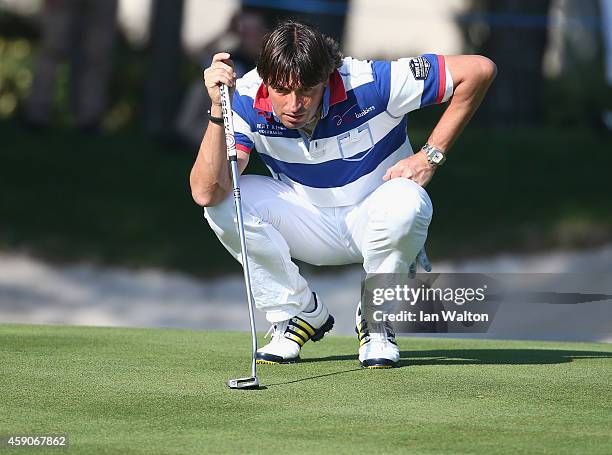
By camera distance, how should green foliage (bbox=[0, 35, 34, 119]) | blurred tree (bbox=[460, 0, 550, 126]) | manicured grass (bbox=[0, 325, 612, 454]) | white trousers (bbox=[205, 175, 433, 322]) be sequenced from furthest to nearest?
green foliage (bbox=[0, 35, 34, 119]), blurred tree (bbox=[460, 0, 550, 126]), white trousers (bbox=[205, 175, 433, 322]), manicured grass (bbox=[0, 325, 612, 454])

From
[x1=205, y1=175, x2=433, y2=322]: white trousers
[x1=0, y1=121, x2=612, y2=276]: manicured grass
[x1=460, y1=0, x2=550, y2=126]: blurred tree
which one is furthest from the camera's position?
[x1=460, y1=0, x2=550, y2=126]: blurred tree

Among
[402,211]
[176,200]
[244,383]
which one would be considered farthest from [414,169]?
[176,200]

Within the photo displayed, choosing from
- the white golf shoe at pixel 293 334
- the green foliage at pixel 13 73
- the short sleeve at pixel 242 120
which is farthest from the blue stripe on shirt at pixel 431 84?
the green foliage at pixel 13 73

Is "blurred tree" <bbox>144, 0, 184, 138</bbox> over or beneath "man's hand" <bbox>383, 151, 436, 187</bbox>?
over

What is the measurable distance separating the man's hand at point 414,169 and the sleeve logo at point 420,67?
0.24 metres

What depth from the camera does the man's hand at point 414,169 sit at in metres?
3.99

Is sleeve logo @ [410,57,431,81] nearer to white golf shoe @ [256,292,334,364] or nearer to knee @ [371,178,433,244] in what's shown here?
knee @ [371,178,433,244]

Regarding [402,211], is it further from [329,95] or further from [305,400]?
[305,400]

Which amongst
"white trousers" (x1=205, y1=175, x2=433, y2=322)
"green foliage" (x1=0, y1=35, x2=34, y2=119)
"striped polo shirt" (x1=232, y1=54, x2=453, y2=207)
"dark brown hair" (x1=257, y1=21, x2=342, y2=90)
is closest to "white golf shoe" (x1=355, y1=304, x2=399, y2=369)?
"white trousers" (x1=205, y1=175, x2=433, y2=322)

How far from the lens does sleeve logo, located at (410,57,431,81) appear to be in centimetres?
397

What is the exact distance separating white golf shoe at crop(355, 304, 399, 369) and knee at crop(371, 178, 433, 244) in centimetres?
29

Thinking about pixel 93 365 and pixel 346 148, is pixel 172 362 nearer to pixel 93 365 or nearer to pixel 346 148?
pixel 93 365

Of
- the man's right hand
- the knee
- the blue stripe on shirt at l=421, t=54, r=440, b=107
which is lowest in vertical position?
the knee

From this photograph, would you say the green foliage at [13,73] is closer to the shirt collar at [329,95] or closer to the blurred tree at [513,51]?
the blurred tree at [513,51]
